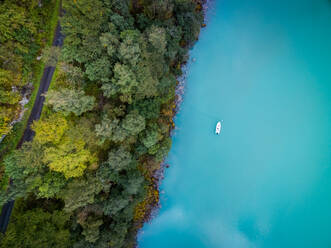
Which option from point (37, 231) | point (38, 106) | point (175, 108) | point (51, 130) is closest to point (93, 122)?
point (51, 130)

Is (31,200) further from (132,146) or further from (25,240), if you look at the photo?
(132,146)

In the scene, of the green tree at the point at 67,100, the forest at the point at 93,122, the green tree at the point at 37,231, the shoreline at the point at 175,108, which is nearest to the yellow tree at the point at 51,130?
the forest at the point at 93,122

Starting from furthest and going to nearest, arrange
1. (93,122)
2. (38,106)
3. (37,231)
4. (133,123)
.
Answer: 1. (38,106)
2. (93,122)
3. (133,123)
4. (37,231)

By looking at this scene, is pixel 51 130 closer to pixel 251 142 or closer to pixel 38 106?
pixel 38 106

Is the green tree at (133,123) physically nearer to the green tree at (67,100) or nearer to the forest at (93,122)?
the forest at (93,122)

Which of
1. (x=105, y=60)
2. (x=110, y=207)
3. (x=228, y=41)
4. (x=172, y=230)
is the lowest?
(x=172, y=230)

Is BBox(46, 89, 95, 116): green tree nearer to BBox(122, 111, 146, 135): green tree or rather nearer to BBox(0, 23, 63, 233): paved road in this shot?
BBox(122, 111, 146, 135): green tree

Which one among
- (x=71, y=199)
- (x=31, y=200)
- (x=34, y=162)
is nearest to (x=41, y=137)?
(x=34, y=162)
